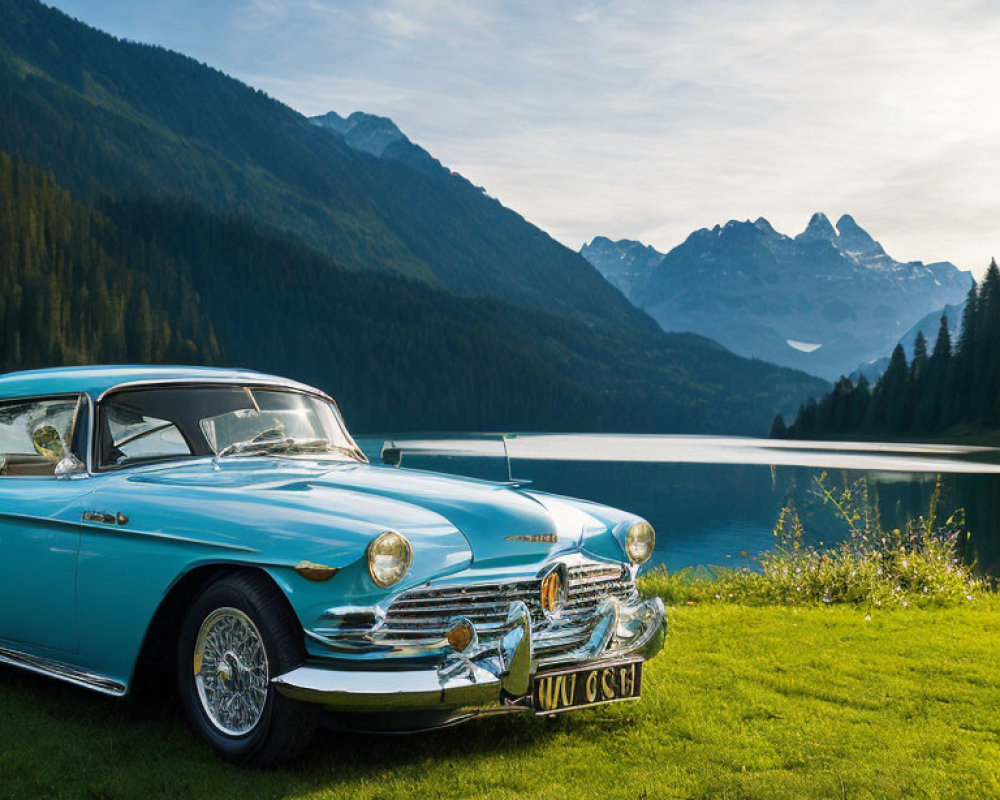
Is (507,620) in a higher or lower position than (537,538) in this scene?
lower

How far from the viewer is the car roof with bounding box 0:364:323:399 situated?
576 centimetres

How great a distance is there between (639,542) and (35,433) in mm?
3837

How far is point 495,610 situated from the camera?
15.0 ft

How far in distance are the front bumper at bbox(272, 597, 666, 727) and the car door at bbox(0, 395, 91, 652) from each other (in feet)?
5.72

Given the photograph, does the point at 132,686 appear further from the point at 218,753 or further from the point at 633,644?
the point at 633,644

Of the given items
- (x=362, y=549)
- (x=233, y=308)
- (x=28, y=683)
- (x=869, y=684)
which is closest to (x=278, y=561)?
(x=362, y=549)

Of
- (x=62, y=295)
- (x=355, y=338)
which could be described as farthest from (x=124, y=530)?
(x=355, y=338)

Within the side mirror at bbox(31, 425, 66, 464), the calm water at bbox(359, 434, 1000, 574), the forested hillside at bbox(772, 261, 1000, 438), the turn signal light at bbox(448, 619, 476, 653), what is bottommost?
the calm water at bbox(359, 434, 1000, 574)

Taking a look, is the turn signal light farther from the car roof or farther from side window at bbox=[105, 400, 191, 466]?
the car roof

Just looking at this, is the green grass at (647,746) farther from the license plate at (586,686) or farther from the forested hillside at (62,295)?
the forested hillside at (62,295)

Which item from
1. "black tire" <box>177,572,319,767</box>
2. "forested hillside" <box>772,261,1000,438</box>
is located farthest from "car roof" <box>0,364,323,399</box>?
"forested hillside" <box>772,261,1000,438</box>

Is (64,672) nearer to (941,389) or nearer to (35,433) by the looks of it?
(35,433)

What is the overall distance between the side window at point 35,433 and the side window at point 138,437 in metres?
0.27

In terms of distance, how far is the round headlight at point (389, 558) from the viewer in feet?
14.0
